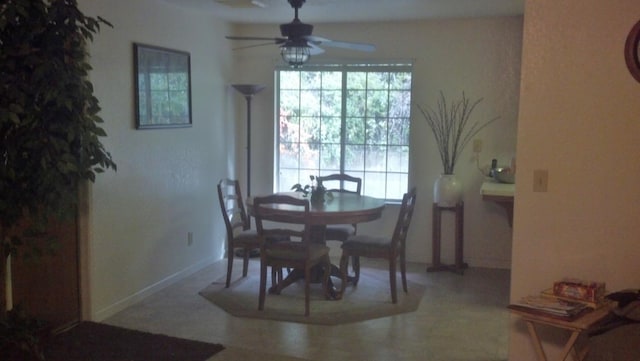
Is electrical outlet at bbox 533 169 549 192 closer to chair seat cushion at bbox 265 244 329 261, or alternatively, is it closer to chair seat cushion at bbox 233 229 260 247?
chair seat cushion at bbox 265 244 329 261

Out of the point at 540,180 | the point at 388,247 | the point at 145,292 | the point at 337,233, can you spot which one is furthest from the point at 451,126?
the point at 145,292

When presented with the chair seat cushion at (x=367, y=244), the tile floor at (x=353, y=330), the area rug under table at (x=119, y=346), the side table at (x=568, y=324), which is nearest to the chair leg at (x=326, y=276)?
the chair seat cushion at (x=367, y=244)

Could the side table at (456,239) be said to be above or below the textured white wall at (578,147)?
below

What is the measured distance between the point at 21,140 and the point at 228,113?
3438 millimetres

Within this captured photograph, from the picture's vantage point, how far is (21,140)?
2.61 metres

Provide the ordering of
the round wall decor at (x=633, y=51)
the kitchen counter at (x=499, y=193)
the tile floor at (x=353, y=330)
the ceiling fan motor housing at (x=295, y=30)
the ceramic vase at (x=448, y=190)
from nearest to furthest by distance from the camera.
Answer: the round wall decor at (x=633, y=51) < the tile floor at (x=353, y=330) < the ceiling fan motor housing at (x=295, y=30) < the kitchen counter at (x=499, y=193) < the ceramic vase at (x=448, y=190)

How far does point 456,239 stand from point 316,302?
1.64m

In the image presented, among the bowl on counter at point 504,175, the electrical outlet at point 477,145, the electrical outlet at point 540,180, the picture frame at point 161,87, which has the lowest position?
the bowl on counter at point 504,175

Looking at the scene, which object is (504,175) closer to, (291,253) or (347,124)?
(347,124)

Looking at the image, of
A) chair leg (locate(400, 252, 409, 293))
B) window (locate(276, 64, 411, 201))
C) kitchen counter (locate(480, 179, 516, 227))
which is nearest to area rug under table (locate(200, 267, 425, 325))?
chair leg (locate(400, 252, 409, 293))

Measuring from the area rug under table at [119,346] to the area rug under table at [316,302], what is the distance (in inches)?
24.8

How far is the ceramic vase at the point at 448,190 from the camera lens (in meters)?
5.34

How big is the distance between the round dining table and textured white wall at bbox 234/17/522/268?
41.3 inches

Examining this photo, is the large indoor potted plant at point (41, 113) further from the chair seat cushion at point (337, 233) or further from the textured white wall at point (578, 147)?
the chair seat cushion at point (337, 233)
